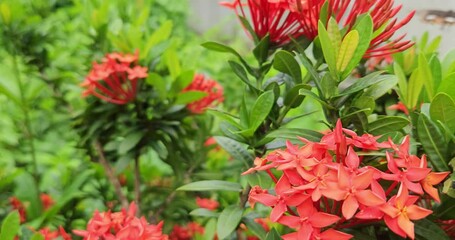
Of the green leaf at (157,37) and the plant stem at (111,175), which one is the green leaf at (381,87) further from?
the plant stem at (111,175)

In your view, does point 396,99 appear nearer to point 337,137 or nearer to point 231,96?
point 337,137

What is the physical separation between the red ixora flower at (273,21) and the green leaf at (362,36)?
13 centimetres

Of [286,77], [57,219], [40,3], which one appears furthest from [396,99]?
[40,3]

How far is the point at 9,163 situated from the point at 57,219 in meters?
0.58

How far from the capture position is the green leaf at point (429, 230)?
0.76m

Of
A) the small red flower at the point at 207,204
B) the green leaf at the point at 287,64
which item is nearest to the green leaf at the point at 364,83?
the green leaf at the point at 287,64

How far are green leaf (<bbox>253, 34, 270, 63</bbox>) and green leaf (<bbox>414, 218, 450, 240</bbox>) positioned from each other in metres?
0.39

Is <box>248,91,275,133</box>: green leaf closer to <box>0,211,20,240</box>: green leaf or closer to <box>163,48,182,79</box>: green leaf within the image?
<box>0,211,20,240</box>: green leaf

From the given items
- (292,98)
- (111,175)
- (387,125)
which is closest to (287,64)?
(292,98)

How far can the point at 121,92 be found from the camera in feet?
4.44

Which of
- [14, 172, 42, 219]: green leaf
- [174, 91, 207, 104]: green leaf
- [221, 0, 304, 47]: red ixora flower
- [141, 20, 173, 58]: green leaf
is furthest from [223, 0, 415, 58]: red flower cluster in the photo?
[14, 172, 42, 219]: green leaf

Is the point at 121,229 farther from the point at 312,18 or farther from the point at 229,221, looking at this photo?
the point at 312,18

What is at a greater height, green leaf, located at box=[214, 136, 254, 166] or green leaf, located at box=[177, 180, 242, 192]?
green leaf, located at box=[214, 136, 254, 166]

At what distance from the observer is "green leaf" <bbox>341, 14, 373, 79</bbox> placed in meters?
0.78
